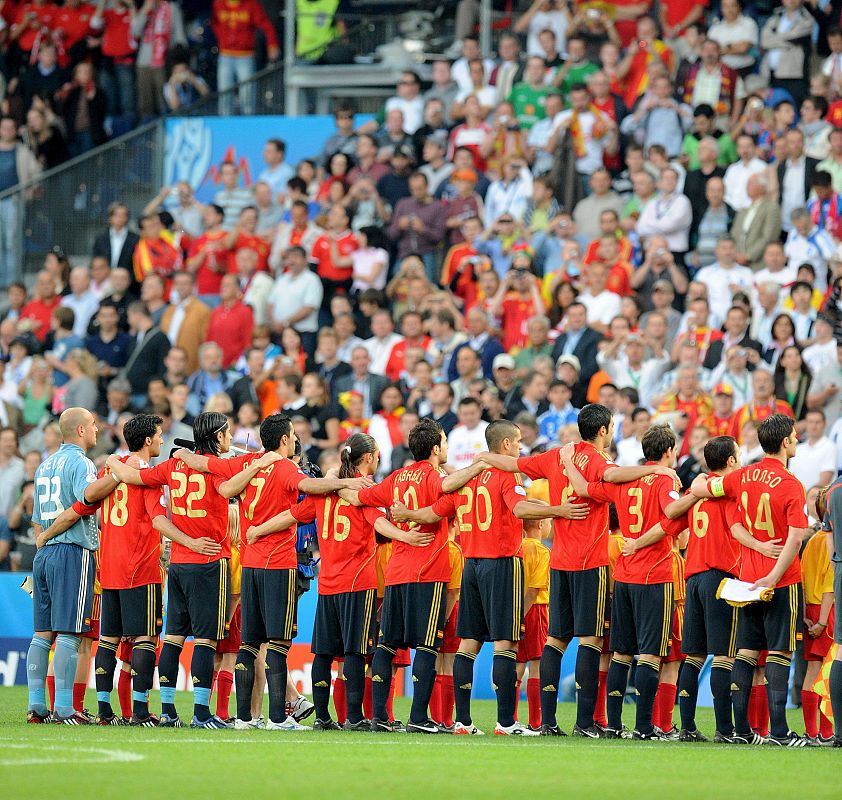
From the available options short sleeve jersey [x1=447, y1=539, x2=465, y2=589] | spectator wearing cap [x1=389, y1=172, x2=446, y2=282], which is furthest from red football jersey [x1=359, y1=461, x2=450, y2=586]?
spectator wearing cap [x1=389, y1=172, x2=446, y2=282]

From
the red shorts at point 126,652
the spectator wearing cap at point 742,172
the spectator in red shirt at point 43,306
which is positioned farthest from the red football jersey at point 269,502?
the spectator in red shirt at point 43,306

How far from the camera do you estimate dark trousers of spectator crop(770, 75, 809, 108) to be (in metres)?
21.8

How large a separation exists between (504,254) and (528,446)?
14.1 ft

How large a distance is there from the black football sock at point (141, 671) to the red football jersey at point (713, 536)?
4.01 m

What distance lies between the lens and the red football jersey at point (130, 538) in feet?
40.7

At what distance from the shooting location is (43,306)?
23.5 m

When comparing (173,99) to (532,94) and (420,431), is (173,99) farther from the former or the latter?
(420,431)

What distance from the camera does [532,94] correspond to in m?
23.0

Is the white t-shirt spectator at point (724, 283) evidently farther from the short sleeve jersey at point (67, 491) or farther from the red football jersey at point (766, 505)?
the short sleeve jersey at point (67, 491)

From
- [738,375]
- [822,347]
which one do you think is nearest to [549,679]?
[738,375]

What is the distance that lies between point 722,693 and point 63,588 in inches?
196

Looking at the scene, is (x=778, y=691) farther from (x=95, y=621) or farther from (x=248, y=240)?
(x=248, y=240)

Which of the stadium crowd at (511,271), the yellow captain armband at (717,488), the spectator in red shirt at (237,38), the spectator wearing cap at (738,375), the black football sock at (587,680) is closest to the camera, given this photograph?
the yellow captain armband at (717,488)

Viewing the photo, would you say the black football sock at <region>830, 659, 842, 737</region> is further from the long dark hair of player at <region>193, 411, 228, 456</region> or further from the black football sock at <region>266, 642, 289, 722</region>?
the long dark hair of player at <region>193, 411, 228, 456</region>
